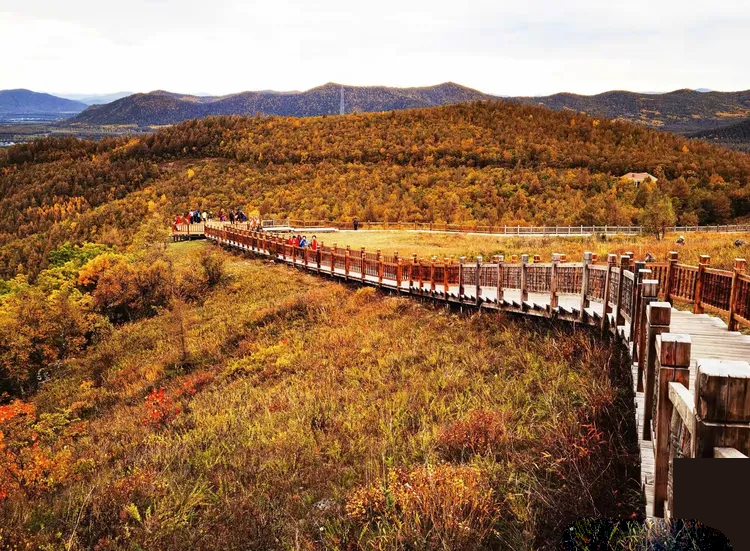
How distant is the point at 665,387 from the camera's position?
280 cm

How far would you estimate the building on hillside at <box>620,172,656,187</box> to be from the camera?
242 feet

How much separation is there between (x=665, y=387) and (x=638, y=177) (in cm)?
8536

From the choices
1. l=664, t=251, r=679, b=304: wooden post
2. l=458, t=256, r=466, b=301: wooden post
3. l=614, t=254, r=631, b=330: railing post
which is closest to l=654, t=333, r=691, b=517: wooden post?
l=614, t=254, r=631, b=330: railing post

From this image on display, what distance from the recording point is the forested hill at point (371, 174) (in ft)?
197

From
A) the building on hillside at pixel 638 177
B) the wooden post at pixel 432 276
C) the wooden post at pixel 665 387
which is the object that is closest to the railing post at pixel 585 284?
the wooden post at pixel 432 276

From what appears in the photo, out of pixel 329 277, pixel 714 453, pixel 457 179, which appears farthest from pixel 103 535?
pixel 457 179

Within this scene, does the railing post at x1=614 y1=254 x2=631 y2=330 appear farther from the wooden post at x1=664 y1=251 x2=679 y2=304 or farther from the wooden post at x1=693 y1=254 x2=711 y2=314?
the wooden post at x1=664 y1=251 x2=679 y2=304

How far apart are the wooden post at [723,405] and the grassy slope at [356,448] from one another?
2494 millimetres

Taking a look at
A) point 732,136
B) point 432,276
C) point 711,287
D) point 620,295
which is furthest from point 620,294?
point 732,136

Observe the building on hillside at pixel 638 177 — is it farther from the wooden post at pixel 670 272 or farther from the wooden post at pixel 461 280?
the wooden post at pixel 670 272

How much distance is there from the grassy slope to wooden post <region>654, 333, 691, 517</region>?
1302mm

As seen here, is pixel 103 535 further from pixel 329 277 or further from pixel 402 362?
pixel 329 277

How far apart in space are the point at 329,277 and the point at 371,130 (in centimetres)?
8988

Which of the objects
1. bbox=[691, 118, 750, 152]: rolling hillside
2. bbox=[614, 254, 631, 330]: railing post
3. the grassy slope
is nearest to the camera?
the grassy slope
